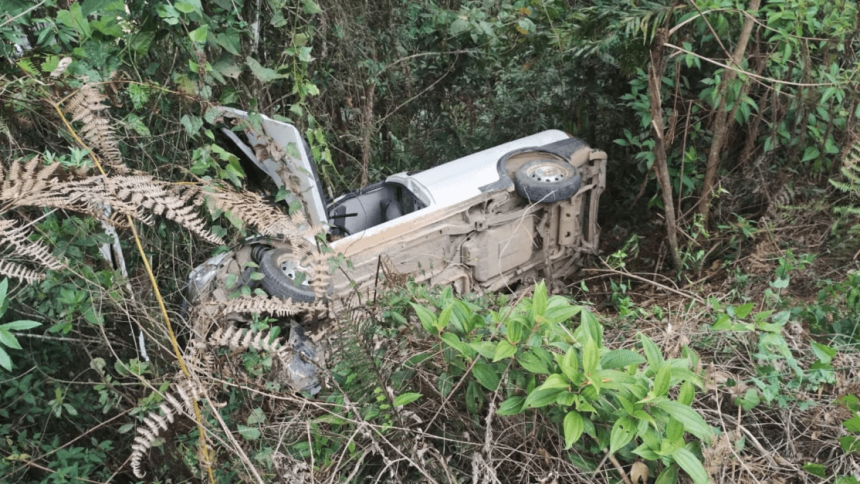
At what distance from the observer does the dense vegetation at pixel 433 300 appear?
6.01ft

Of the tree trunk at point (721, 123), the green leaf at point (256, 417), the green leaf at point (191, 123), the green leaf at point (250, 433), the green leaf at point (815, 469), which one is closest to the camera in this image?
the green leaf at point (815, 469)

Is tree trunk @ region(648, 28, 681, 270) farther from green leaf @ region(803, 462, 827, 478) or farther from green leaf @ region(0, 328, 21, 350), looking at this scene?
green leaf @ region(0, 328, 21, 350)

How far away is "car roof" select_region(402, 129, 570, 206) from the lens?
4.15m

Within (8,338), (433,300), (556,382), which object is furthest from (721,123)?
(8,338)

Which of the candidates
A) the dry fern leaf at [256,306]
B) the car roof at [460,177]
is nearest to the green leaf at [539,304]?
the dry fern leaf at [256,306]

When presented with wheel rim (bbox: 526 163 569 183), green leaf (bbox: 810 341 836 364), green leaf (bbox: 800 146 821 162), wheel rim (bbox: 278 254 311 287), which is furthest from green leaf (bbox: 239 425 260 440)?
green leaf (bbox: 800 146 821 162)

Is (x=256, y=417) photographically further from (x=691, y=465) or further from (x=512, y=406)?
(x=691, y=465)

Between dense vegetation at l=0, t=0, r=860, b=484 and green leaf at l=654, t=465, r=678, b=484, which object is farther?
dense vegetation at l=0, t=0, r=860, b=484

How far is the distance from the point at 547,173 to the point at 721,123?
1393 millimetres

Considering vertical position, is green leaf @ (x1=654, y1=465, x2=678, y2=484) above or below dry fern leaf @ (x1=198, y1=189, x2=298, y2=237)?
below

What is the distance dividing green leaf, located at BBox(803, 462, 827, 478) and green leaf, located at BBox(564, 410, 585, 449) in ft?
2.62

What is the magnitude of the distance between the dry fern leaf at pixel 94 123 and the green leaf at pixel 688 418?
200 cm

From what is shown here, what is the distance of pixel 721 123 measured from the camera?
175 inches

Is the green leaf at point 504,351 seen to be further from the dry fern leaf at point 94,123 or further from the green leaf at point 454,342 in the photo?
the dry fern leaf at point 94,123
